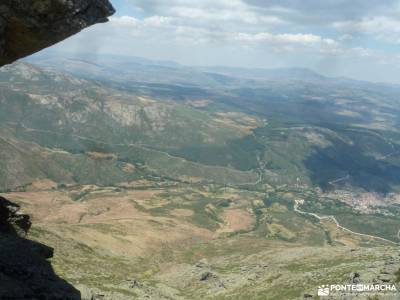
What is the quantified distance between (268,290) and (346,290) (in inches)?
1253

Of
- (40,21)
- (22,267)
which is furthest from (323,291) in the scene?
(40,21)

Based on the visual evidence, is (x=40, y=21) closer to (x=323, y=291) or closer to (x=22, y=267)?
(x=22, y=267)

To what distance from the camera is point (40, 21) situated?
4209 centimetres

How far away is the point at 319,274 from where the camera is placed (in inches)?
3762

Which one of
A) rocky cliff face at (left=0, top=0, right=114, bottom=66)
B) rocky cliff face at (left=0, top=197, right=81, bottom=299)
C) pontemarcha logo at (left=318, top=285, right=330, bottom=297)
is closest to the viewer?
rocky cliff face at (left=0, top=0, right=114, bottom=66)

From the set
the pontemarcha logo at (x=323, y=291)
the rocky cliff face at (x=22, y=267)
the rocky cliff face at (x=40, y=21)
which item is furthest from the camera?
the pontemarcha logo at (x=323, y=291)

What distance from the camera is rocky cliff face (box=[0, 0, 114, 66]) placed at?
41.1 m

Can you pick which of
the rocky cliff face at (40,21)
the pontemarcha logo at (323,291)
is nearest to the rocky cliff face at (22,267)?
the rocky cliff face at (40,21)

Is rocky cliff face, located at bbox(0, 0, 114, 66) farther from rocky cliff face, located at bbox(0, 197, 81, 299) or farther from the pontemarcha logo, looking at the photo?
the pontemarcha logo

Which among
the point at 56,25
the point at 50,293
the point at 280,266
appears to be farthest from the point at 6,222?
the point at 280,266

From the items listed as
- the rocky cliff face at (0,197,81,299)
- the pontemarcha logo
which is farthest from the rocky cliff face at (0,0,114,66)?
the pontemarcha logo

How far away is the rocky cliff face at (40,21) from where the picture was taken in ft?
135

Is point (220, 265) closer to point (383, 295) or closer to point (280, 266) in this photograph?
point (280, 266)

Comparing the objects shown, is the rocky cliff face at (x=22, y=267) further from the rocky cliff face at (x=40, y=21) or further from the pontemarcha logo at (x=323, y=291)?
the pontemarcha logo at (x=323, y=291)
